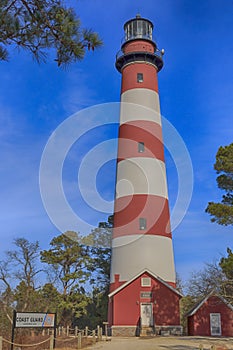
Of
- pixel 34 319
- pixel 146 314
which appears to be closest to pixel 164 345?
pixel 34 319

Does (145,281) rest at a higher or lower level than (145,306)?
higher

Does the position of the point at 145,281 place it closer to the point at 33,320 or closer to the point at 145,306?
the point at 145,306

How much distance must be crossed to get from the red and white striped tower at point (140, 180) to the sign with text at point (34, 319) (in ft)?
30.2

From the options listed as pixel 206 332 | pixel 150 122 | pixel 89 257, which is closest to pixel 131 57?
pixel 150 122

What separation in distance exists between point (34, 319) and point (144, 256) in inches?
407

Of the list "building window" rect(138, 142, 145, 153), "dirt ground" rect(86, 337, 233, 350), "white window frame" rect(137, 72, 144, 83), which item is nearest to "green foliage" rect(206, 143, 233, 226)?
"dirt ground" rect(86, 337, 233, 350)

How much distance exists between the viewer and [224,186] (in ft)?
60.4

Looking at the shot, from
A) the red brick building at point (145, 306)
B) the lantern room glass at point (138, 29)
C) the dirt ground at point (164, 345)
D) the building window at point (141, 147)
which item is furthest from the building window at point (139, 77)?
the dirt ground at point (164, 345)

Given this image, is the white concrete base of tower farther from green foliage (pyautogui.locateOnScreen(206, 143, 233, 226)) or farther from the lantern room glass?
the lantern room glass

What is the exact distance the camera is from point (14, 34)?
301 inches

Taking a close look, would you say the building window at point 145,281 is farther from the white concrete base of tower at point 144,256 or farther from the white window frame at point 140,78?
the white window frame at point 140,78

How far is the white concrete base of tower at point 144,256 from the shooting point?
23328 millimetres

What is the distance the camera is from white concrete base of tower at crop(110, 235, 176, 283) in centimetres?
2333

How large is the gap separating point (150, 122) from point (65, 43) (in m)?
18.3
